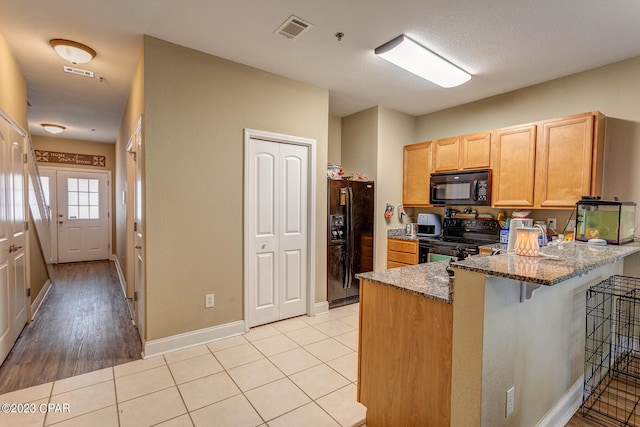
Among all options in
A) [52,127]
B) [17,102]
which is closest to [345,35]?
[17,102]

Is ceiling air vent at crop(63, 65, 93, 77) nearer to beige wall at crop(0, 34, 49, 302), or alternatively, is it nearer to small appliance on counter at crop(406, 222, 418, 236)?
beige wall at crop(0, 34, 49, 302)

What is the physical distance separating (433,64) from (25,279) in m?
4.70

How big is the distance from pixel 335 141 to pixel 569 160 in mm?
2988

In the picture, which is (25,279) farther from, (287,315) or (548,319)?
(548,319)

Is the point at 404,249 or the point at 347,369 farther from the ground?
the point at 404,249

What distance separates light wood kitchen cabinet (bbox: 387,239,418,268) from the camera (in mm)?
4180

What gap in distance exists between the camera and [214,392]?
2.16 m

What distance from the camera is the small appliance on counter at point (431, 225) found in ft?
14.6

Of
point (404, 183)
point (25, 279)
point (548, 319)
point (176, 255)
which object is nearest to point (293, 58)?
point (176, 255)

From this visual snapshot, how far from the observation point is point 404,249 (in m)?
4.30

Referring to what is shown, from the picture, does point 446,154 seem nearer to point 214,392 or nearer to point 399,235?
point 399,235

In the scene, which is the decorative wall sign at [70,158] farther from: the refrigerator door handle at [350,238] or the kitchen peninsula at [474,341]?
the kitchen peninsula at [474,341]

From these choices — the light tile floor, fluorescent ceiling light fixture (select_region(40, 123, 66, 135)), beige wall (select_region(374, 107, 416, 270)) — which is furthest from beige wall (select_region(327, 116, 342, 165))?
fluorescent ceiling light fixture (select_region(40, 123, 66, 135))

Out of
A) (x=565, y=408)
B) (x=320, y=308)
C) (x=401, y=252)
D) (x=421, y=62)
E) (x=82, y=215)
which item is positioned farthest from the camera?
(x=82, y=215)
